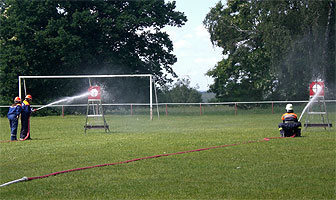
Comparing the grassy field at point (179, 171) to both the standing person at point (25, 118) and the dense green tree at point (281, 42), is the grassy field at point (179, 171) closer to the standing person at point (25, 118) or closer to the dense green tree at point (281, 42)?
the standing person at point (25, 118)

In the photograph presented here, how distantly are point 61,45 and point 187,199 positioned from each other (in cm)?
3769

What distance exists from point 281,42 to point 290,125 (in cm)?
2372

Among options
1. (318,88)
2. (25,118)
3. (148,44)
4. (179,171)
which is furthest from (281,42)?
Result: (179,171)

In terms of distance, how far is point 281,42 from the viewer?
41.1 m

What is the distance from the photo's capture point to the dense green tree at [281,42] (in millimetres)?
41062

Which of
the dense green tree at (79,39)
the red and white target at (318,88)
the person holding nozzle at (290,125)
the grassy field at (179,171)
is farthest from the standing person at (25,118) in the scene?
the dense green tree at (79,39)

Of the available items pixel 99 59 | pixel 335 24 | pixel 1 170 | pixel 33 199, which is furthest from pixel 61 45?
pixel 33 199

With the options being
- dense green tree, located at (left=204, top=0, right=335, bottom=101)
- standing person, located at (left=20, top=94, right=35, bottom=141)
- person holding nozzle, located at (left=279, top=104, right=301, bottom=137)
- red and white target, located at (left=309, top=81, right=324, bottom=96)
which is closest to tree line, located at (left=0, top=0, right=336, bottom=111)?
dense green tree, located at (left=204, top=0, right=335, bottom=101)

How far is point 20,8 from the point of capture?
46.3 m

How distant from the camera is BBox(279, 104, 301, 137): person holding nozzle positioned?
722 inches

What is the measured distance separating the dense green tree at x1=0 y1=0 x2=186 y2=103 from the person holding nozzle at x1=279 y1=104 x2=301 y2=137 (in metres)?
28.9

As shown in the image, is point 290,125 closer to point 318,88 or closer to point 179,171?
point 318,88

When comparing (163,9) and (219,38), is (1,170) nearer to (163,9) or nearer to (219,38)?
(219,38)

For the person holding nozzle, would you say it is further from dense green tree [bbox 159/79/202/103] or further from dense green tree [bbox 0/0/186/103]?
A: dense green tree [bbox 159/79/202/103]
